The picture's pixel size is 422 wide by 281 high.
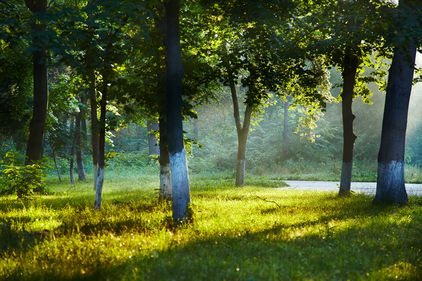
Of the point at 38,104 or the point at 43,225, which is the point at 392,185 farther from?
the point at 38,104

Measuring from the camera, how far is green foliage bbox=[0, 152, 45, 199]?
14.0 meters

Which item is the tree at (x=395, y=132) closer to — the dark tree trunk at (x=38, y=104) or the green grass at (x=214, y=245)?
the green grass at (x=214, y=245)

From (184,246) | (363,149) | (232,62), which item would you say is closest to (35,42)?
(184,246)

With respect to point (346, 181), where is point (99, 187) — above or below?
below

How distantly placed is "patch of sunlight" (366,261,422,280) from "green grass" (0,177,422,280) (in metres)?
0.01

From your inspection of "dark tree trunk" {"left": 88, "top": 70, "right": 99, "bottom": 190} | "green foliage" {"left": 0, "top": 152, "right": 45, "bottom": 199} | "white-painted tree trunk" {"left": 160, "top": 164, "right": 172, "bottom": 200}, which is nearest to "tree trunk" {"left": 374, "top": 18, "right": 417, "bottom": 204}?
"white-painted tree trunk" {"left": 160, "top": 164, "right": 172, "bottom": 200}

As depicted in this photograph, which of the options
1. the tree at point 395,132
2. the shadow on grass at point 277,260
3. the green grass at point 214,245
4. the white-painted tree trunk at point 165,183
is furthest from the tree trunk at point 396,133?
the white-painted tree trunk at point 165,183

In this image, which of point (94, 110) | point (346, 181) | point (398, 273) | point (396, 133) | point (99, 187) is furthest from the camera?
point (94, 110)

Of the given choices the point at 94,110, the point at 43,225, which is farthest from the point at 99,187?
the point at 94,110

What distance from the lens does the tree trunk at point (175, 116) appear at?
34.6 ft

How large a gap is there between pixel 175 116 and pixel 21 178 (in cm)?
Answer: 652

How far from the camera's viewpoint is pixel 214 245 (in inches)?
314

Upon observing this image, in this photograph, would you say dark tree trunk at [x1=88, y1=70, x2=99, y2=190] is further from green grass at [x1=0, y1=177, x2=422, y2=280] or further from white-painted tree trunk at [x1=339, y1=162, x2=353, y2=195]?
white-painted tree trunk at [x1=339, y1=162, x2=353, y2=195]

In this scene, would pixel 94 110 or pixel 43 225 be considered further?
pixel 94 110
